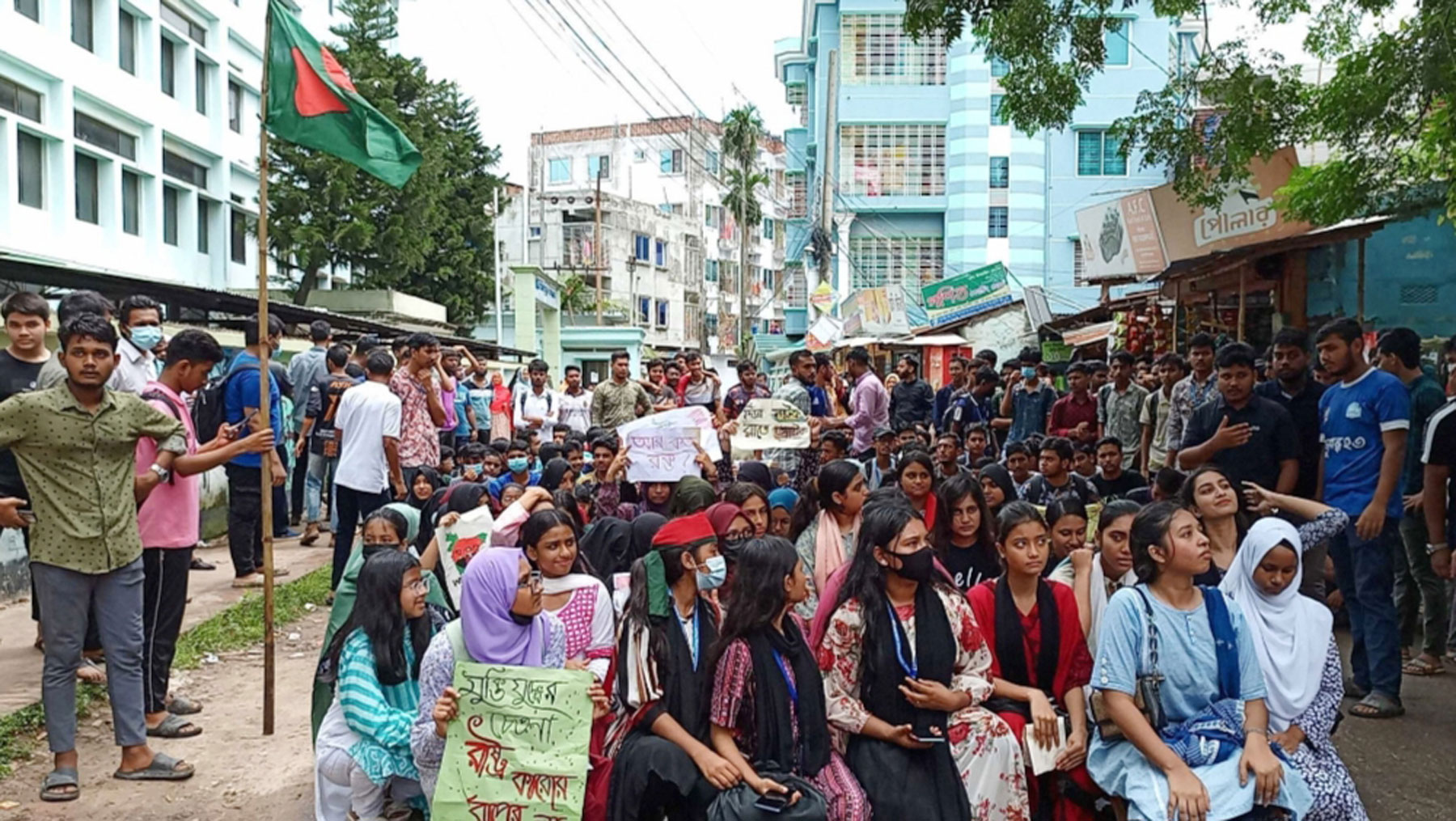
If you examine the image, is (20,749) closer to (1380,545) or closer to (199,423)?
(199,423)

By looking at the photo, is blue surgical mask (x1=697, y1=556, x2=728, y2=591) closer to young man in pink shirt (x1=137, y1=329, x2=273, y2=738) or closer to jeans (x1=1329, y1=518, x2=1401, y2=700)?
young man in pink shirt (x1=137, y1=329, x2=273, y2=738)

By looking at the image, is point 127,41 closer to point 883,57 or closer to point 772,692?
point 883,57

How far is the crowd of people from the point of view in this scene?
3979 mm

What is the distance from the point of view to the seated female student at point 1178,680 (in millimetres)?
3844

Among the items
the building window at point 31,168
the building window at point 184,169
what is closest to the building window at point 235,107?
the building window at point 184,169

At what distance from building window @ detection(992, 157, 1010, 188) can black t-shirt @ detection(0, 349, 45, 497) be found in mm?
31071

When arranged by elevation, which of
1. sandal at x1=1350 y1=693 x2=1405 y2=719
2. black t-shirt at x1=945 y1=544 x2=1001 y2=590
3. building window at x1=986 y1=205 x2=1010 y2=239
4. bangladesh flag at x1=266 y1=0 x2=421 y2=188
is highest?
building window at x1=986 y1=205 x2=1010 y2=239

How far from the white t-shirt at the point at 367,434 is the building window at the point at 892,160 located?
2814 cm

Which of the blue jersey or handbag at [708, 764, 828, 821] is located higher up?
the blue jersey

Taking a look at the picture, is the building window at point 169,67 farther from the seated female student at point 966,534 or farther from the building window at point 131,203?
the seated female student at point 966,534

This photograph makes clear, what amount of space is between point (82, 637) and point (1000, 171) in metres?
32.1

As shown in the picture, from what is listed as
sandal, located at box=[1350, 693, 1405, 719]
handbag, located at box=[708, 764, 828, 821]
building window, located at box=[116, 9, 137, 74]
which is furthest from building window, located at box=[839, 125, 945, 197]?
handbag, located at box=[708, 764, 828, 821]

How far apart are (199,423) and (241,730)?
351cm

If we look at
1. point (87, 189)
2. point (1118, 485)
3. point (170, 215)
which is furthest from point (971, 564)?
point (170, 215)
